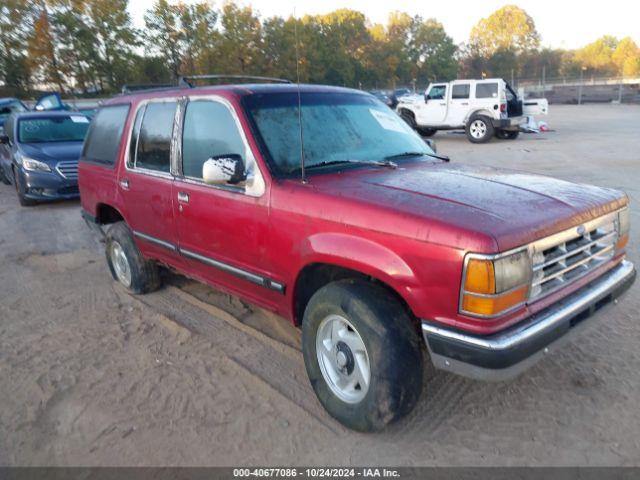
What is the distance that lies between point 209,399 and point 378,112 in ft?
7.89

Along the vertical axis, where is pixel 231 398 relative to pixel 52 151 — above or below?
below

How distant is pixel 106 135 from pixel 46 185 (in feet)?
15.4

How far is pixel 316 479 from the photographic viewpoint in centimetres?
247

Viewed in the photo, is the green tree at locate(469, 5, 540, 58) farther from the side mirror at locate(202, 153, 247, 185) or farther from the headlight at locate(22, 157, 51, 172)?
the side mirror at locate(202, 153, 247, 185)

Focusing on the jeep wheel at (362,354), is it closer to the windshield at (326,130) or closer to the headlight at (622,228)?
the windshield at (326,130)

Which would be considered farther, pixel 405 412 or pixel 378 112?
pixel 378 112

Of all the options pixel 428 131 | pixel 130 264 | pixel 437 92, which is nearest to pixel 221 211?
pixel 130 264

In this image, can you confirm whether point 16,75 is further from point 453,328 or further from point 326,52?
point 453,328

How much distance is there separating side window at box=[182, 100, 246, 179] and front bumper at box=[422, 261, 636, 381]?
166 centimetres

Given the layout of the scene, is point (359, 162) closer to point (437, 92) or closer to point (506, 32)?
point (437, 92)

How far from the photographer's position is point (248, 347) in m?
3.72

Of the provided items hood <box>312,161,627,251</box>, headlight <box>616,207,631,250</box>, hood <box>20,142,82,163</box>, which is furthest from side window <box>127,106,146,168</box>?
hood <box>20,142,82,163</box>

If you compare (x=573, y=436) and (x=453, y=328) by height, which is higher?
(x=453, y=328)

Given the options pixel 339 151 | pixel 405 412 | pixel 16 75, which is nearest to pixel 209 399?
pixel 405 412
